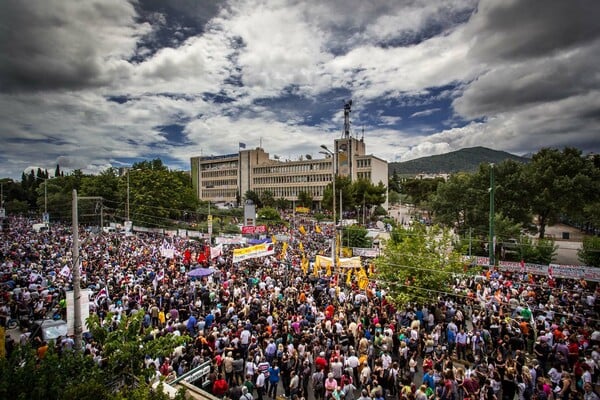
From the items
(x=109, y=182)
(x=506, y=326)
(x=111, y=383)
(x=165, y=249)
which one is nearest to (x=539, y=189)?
(x=506, y=326)

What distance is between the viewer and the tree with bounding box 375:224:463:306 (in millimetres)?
15320

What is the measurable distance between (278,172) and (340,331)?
85.5 metres

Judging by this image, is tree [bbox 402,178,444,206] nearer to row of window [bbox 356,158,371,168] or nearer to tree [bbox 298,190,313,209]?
row of window [bbox 356,158,371,168]

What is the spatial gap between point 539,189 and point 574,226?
37.5m

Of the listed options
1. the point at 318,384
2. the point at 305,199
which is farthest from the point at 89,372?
the point at 305,199

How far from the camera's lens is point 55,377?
19.8 feet

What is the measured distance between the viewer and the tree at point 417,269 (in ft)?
50.3

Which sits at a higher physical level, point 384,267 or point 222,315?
point 384,267

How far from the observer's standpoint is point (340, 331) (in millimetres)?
12531

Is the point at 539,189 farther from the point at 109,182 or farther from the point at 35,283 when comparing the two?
the point at 109,182

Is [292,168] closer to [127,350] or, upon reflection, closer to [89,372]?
[127,350]

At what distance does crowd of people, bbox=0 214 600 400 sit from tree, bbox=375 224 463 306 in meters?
0.56

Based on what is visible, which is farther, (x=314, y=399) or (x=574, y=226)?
(x=574, y=226)

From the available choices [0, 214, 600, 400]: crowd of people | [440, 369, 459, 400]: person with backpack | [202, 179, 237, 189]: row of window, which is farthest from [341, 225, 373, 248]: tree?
[202, 179, 237, 189]: row of window
